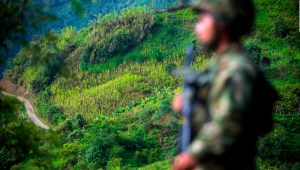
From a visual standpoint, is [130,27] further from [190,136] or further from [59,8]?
[190,136]

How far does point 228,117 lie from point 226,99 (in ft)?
0.23

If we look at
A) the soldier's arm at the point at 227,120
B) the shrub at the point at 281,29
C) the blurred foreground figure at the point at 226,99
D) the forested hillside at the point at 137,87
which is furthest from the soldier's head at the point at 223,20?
the shrub at the point at 281,29

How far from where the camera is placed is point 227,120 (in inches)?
61.2

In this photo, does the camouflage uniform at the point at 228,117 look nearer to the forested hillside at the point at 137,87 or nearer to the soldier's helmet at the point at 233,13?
the soldier's helmet at the point at 233,13

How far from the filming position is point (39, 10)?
3.40 m

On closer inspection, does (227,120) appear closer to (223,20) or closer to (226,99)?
(226,99)

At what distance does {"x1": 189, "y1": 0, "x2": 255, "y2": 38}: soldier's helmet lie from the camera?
66.4 inches

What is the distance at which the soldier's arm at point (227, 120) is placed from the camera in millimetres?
1554

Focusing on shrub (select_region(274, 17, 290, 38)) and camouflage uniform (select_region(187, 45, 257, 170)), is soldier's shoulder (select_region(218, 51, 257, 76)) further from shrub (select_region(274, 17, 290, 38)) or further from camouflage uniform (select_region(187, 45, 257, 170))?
shrub (select_region(274, 17, 290, 38))

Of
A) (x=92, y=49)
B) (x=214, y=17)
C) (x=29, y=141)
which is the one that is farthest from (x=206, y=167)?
(x=92, y=49)

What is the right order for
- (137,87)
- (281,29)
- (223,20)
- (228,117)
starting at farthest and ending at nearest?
1. (281,29)
2. (137,87)
3. (223,20)
4. (228,117)

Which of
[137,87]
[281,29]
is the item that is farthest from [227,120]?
[281,29]

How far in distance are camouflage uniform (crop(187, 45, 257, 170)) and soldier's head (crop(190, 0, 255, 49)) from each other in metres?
0.08

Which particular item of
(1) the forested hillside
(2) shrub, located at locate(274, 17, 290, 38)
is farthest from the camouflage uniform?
(2) shrub, located at locate(274, 17, 290, 38)
